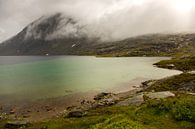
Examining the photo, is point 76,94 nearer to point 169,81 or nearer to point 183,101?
point 169,81

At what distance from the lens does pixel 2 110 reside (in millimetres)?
64375

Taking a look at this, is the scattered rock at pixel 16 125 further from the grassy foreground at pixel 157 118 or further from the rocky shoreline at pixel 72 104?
the rocky shoreline at pixel 72 104

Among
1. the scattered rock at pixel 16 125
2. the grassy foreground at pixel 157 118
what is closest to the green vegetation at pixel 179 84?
the grassy foreground at pixel 157 118

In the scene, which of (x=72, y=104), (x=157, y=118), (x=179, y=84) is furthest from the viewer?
(x=179, y=84)

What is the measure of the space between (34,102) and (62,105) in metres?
8.86

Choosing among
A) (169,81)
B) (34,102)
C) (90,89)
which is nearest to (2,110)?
(34,102)

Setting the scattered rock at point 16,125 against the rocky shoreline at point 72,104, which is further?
the rocky shoreline at point 72,104

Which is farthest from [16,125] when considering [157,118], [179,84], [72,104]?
[179,84]

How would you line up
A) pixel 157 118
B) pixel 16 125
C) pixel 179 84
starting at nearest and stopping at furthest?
1. pixel 157 118
2. pixel 16 125
3. pixel 179 84

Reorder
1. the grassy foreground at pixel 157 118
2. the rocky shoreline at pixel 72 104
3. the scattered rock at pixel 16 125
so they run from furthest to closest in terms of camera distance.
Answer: the rocky shoreline at pixel 72 104 → the scattered rock at pixel 16 125 → the grassy foreground at pixel 157 118

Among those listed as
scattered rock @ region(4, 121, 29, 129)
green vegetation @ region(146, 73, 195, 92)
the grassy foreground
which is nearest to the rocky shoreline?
green vegetation @ region(146, 73, 195, 92)

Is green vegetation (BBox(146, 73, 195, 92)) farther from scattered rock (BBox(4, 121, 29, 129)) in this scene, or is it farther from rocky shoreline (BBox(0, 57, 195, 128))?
scattered rock (BBox(4, 121, 29, 129))

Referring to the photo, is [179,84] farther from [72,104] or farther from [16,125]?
[16,125]

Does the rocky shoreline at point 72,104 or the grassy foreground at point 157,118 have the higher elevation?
the grassy foreground at point 157,118
